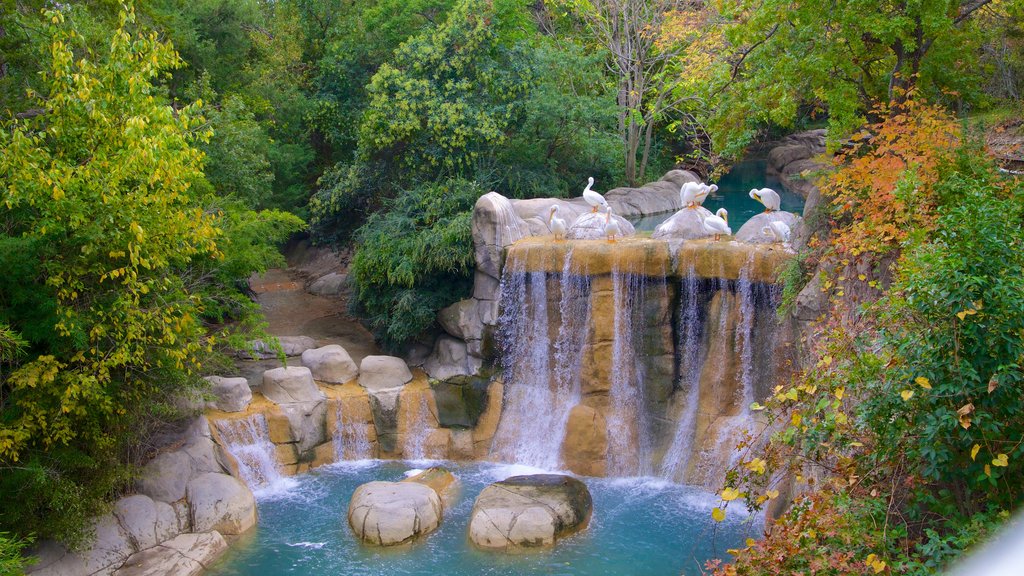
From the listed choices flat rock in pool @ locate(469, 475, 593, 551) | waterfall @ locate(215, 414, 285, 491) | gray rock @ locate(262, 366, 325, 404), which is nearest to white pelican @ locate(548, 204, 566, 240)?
flat rock in pool @ locate(469, 475, 593, 551)

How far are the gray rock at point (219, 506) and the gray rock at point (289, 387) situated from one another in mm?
1951

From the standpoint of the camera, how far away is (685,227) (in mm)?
13000

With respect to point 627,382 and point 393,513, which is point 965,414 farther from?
point 627,382

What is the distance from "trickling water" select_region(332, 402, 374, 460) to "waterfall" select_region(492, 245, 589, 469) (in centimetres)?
197

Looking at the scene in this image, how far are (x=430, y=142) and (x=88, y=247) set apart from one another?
8.87 meters

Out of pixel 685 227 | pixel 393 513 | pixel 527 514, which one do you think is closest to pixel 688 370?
pixel 685 227

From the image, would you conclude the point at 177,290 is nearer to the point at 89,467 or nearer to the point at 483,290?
the point at 89,467

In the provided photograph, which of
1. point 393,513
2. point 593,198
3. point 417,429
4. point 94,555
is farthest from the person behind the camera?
point 593,198

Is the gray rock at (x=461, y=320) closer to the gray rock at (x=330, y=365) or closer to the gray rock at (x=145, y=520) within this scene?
the gray rock at (x=330, y=365)

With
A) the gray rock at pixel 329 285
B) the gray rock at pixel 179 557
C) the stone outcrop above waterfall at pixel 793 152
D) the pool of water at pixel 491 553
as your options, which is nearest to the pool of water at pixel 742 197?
the stone outcrop above waterfall at pixel 793 152

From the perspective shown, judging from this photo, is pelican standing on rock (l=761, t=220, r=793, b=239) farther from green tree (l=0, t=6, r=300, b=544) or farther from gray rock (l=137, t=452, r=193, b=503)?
gray rock (l=137, t=452, r=193, b=503)

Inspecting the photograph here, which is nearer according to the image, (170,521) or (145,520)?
(145,520)

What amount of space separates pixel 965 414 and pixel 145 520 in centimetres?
896

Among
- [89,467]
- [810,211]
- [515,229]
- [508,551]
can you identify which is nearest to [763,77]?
[810,211]
